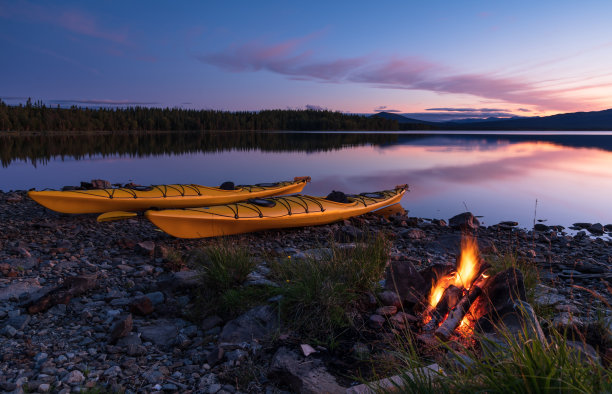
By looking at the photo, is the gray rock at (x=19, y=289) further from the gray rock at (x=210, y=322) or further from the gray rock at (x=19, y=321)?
the gray rock at (x=210, y=322)

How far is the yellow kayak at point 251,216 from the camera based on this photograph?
721cm

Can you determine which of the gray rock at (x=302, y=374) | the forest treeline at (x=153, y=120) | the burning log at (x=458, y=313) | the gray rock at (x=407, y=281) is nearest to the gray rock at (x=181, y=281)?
the gray rock at (x=302, y=374)

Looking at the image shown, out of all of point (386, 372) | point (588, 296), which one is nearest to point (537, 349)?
point (386, 372)

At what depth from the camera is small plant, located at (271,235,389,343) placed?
12.0 feet

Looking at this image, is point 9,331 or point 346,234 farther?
point 346,234

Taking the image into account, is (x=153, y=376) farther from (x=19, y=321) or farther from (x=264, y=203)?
(x=264, y=203)

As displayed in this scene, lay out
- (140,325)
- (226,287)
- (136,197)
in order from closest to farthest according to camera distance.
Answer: (140,325) → (226,287) → (136,197)

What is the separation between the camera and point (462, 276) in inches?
165

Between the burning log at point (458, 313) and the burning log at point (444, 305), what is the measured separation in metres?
0.09

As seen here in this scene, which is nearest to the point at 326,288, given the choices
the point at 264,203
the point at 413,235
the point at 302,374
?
the point at 302,374

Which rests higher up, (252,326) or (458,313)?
(458,313)

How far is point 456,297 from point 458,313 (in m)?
0.28

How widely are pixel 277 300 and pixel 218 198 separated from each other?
7335mm

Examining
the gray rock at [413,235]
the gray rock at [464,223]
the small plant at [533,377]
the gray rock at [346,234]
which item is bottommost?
the gray rock at [464,223]
